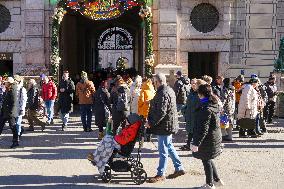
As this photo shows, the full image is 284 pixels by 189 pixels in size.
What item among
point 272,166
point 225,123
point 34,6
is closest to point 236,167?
point 272,166

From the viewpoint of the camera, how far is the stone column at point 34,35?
20.5m

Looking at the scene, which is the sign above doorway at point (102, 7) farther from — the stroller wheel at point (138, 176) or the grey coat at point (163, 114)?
the stroller wheel at point (138, 176)

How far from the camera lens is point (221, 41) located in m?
21.0

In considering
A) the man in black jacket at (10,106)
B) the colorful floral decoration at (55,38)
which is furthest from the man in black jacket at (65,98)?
the colorful floral decoration at (55,38)

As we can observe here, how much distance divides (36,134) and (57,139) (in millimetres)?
1205

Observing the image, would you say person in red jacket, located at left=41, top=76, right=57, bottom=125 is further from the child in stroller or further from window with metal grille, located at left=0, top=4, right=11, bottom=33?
the child in stroller

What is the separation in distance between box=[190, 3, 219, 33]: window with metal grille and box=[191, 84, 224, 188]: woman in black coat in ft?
42.7

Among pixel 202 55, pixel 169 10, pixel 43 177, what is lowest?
pixel 43 177

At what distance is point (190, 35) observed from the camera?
20.8 meters

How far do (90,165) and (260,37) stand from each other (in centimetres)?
1319

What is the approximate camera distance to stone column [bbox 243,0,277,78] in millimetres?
21188

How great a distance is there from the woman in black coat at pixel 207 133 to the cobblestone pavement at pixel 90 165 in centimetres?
68

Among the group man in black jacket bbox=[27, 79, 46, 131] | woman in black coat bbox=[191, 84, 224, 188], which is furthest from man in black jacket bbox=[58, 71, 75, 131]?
woman in black coat bbox=[191, 84, 224, 188]

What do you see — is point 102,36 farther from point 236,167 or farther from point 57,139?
point 236,167
